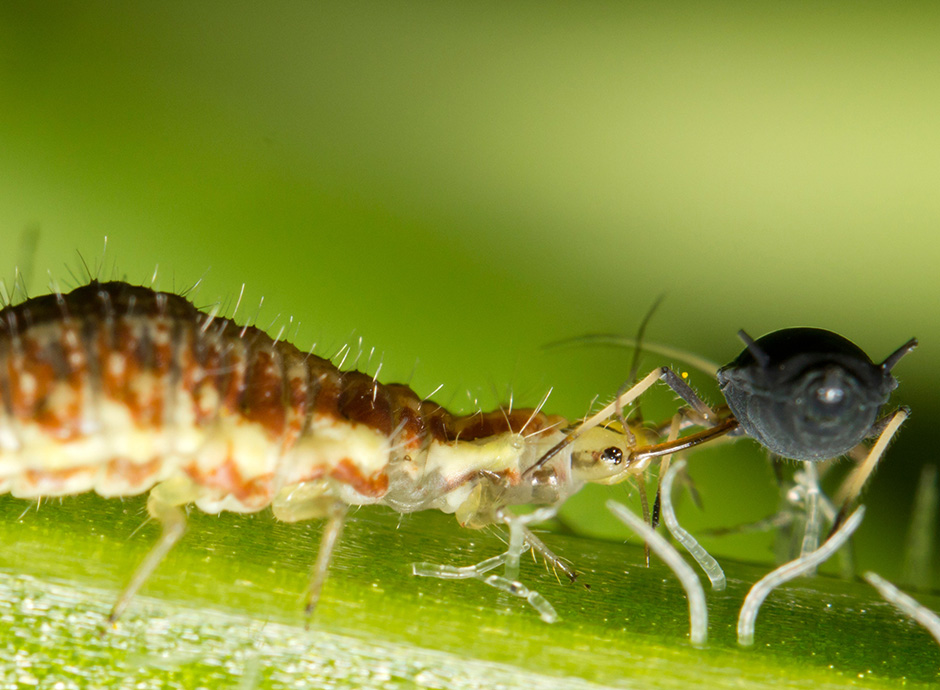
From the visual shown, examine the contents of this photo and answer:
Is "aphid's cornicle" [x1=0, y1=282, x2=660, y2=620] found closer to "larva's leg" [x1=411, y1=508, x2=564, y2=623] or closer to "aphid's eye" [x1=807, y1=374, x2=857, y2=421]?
"larva's leg" [x1=411, y1=508, x2=564, y2=623]

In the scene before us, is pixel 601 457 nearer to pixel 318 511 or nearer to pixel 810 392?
pixel 810 392

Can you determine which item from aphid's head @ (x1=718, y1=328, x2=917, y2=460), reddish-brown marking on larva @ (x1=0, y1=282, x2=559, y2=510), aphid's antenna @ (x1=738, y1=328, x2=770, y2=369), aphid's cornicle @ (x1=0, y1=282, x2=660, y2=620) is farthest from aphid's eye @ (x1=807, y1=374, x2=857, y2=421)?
reddish-brown marking on larva @ (x1=0, y1=282, x2=559, y2=510)

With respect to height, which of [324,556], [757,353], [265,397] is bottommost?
[324,556]

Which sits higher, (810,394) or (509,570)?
(810,394)

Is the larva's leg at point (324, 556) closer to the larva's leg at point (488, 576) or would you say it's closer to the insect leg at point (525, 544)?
the larva's leg at point (488, 576)

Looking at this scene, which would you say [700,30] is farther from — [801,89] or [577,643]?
[577,643]

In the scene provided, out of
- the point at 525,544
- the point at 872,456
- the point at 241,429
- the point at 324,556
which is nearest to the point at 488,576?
the point at 525,544

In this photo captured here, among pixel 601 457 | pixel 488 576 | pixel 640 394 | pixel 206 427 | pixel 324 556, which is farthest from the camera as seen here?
pixel 601 457
